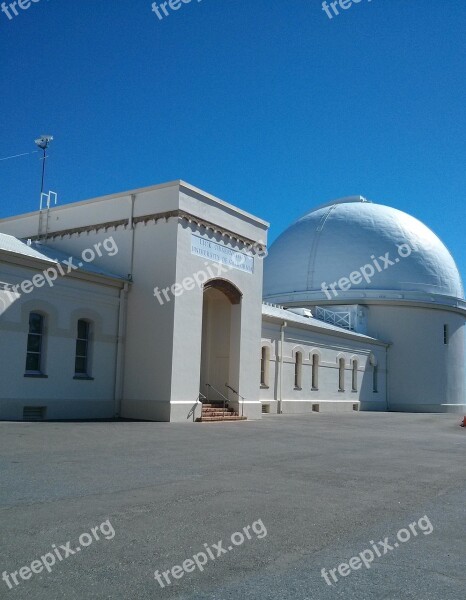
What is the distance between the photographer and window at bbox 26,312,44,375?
18562mm

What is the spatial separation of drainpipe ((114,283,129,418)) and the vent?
2.87 meters

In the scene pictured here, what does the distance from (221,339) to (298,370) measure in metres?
7.60

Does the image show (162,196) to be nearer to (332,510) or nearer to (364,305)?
(332,510)

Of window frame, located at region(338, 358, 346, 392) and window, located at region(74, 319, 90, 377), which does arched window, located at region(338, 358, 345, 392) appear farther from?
window, located at region(74, 319, 90, 377)

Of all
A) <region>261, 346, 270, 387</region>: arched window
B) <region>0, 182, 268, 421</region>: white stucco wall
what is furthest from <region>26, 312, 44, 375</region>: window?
<region>261, 346, 270, 387</region>: arched window

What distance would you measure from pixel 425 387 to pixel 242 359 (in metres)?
22.6

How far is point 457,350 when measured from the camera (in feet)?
145

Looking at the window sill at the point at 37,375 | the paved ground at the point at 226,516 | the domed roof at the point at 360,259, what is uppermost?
the domed roof at the point at 360,259

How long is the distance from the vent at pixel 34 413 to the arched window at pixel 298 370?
15.3 meters

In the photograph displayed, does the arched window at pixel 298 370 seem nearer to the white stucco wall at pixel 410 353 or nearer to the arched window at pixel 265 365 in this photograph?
the arched window at pixel 265 365

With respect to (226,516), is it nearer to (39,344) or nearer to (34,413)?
(34,413)

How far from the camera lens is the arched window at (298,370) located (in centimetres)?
3119

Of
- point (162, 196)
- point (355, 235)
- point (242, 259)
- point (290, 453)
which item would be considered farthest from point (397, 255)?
point (290, 453)

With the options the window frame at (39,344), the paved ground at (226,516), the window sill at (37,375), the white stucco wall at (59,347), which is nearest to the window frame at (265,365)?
the white stucco wall at (59,347)
